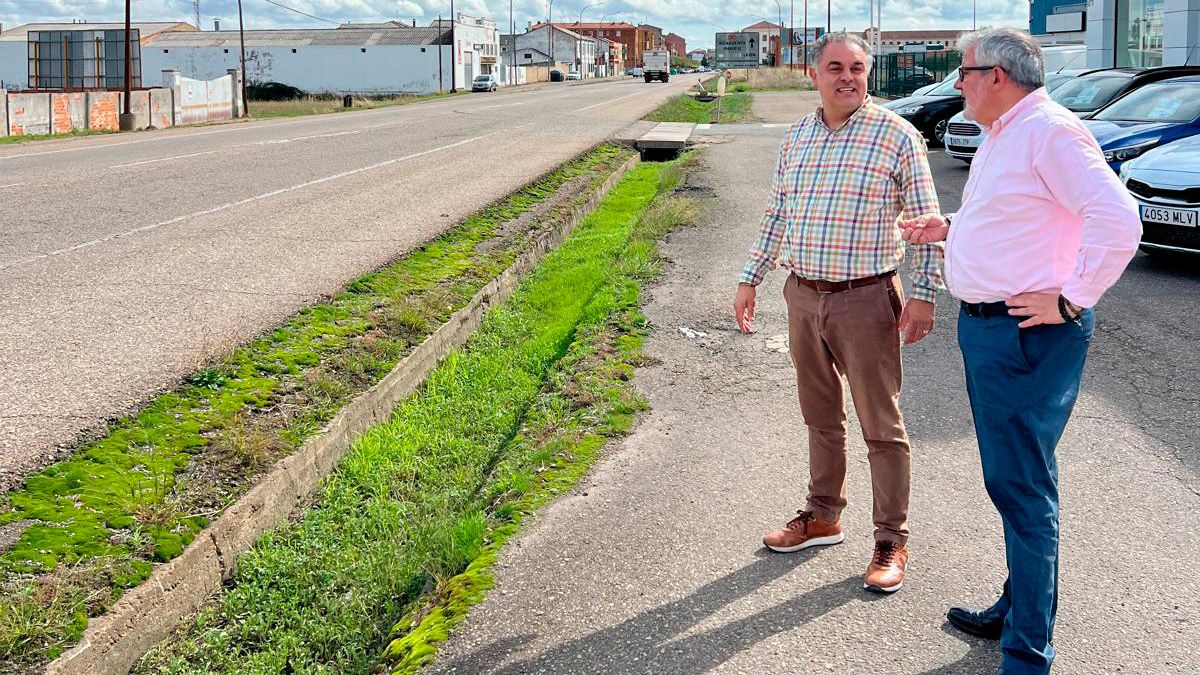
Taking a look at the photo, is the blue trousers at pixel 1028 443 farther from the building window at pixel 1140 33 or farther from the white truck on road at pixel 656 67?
the white truck on road at pixel 656 67

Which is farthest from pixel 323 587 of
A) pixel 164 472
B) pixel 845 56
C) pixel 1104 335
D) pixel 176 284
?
pixel 1104 335

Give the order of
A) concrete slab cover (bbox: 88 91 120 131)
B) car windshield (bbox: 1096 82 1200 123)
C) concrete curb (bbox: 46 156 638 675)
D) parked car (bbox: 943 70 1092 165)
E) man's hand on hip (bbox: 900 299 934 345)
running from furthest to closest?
concrete slab cover (bbox: 88 91 120 131), parked car (bbox: 943 70 1092 165), car windshield (bbox: 1096 82 1200 123), man's hand on hip (bbox: 900 299 934 345), concrete curb (bbox: 46 156 638 675)

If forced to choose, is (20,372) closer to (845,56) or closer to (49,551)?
(49,551)

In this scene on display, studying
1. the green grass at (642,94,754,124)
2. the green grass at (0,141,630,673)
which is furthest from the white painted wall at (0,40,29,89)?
the green grass at (0,141,630,673)

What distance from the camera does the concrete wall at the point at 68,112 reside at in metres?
28.6

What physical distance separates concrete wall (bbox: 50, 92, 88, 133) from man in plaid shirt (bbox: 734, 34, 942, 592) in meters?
28.4

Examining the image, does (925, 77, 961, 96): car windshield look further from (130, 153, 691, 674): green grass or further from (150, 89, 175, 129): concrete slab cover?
(150, 89, 175, 129): concrete slab cover

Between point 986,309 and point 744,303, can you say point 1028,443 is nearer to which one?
point 986,309

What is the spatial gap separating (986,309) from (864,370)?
75 cm

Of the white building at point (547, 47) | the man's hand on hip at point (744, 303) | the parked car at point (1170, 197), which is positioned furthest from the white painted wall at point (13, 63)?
the man's hand on hip at point (744, 303)

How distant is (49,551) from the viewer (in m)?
4.13

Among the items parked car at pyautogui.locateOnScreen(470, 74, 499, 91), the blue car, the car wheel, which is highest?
parked car at pyautogui.locateOnScreen(470, 74, 499, 91)

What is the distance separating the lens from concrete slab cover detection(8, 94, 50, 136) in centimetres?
2669

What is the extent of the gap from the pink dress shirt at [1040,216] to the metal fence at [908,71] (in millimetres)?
44863
